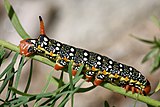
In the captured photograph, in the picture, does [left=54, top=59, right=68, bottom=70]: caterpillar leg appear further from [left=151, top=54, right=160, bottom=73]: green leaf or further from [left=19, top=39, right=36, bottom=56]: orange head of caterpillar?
[left=151, top=54, right=160, bottom=73]: green leaf

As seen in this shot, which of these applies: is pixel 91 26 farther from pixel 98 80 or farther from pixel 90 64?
pixel 98 80

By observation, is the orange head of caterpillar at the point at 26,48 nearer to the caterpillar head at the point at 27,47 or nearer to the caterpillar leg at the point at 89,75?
the caterpillar head at the point at 27,47

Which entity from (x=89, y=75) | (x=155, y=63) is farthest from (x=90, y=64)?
(x=155, y=63)

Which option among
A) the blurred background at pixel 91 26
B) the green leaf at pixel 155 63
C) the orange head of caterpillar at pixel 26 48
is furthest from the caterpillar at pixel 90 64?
the blurred background at pixel 91 26

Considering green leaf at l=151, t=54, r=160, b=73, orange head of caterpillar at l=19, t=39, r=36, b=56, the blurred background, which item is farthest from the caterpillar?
the blurred background

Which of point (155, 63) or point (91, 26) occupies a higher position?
point (155, 63)
